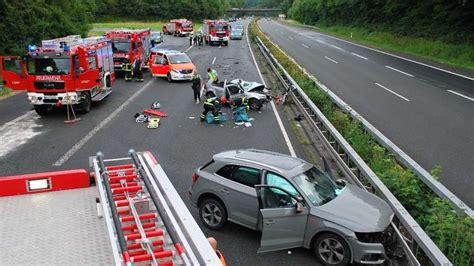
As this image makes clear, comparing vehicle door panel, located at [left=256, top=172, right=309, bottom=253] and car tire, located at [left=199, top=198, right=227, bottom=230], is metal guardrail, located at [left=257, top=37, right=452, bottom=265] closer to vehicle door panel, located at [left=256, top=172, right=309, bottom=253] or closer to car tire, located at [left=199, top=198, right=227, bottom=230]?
vehicle door panel, located at [left=256, top=172, right=309, bottom=253]

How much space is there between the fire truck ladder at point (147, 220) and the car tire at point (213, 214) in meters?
2.94

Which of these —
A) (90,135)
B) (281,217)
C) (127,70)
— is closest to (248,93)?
(90,135)

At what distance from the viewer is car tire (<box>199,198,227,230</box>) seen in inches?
347

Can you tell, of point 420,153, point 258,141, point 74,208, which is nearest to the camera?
point 74,208

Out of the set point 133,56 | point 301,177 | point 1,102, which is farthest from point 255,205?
point 133,56

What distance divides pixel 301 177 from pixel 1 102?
19.1 metres

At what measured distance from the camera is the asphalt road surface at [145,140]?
8742 millimetres

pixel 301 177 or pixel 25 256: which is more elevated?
pixel 25 256

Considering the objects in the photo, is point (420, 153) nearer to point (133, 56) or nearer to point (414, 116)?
point (414, 116)

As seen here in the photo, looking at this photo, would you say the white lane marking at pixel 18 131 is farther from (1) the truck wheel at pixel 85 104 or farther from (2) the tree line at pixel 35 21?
(2) the tree line at pixel 35 21

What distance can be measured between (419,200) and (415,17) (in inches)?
1797

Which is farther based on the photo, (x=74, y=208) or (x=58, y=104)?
(x=58, y=104)

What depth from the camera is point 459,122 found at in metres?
17.5

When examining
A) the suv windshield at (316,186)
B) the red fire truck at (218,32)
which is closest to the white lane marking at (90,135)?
the suv windshield at (316,186)
